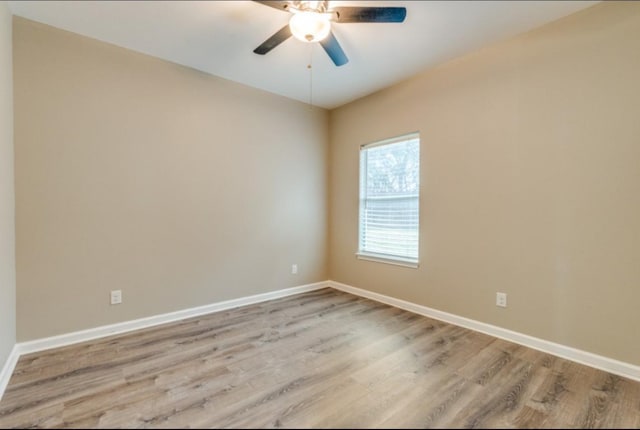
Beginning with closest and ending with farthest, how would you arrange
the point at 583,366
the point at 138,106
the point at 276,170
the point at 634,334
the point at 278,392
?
the point at 278,392 → the point at 634,334 → the point at 583,366 → the point at 138,106 → the point at 276,170

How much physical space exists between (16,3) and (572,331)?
4.83 meters

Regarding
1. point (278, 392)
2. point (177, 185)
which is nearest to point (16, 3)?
point (177, 185)

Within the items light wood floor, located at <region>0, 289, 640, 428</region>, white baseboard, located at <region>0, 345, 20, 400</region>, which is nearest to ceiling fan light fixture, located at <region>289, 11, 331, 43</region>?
light wood floor, located at <region>0, 289, 640, 428</region>

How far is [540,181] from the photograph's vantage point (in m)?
2.52

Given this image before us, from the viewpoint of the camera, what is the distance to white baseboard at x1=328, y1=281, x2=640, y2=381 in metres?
2.14

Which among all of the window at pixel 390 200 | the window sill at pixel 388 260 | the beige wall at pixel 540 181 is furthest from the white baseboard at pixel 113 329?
the beige wall at pixel 540 181

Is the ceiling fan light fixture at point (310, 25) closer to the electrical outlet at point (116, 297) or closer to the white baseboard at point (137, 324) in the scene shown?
the electrical outlet at point (116, 297)

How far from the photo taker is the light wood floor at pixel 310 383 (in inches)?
66.5

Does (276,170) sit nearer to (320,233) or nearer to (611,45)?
(320,233)

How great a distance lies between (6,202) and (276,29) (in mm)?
2383

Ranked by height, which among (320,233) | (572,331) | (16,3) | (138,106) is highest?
(16,3)

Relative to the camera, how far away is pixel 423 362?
7.51 ft

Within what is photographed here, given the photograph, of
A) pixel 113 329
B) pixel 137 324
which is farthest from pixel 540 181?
pixel 113 329

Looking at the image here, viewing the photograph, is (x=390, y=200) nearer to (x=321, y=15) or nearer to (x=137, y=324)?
(x=321, y=15)
